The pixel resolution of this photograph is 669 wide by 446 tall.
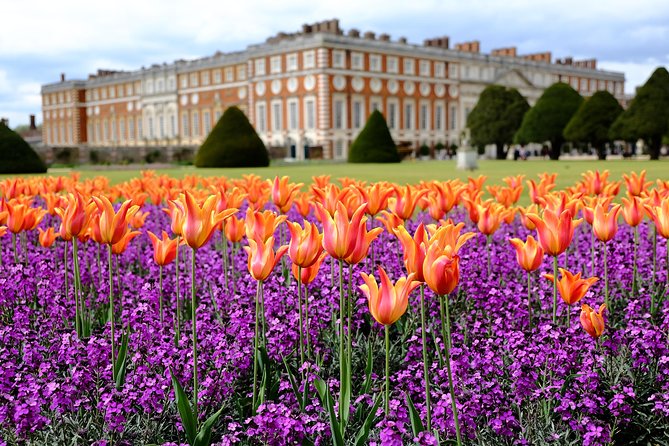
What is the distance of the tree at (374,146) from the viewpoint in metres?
33.1

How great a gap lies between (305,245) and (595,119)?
123 ft

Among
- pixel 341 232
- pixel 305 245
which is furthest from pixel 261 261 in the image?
pixel 341 232

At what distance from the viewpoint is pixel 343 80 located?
169ft

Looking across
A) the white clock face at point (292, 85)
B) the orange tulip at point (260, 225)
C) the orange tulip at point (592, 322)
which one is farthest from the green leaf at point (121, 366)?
the white clock face at point (292, 85)

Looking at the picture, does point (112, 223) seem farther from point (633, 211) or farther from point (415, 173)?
point (415, 173)

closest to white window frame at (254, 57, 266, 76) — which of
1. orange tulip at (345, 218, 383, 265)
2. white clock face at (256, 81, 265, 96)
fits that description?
white clock face at (256, 81, 265, 96)

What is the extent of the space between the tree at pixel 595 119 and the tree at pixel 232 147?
57.8 feet

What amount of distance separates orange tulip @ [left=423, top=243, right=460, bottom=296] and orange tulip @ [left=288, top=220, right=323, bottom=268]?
0.48m

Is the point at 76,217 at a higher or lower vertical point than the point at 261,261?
higher

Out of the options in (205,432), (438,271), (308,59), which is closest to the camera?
(438,271)

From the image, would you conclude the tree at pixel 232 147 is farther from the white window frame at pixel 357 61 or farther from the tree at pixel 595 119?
the white window frame at pixel 357 61

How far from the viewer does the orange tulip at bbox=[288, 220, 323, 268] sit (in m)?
2.45

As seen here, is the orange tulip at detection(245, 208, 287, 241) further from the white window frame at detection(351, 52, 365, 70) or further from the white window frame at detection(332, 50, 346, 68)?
the white window frame at detection(351, 52, 365, 70)

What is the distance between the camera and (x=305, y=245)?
246 cm
